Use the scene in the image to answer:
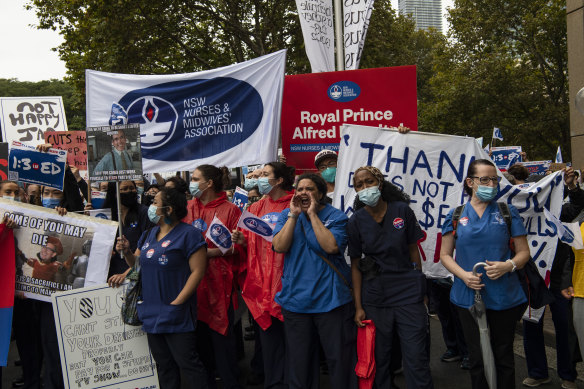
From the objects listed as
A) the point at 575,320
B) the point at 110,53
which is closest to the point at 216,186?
the point at 575,320

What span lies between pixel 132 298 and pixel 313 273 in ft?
4.89

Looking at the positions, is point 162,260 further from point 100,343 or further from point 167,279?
point 100,343

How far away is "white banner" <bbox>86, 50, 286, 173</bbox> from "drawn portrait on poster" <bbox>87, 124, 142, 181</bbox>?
3.64ft

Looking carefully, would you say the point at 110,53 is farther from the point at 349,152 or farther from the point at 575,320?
the point at 575,320

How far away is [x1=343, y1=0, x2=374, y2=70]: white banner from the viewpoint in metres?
8.03

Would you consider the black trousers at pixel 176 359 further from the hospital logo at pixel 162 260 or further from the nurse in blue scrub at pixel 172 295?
the hospital logo at pixel 162 260

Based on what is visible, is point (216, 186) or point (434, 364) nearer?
point (216, 186)

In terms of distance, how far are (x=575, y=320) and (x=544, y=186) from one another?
1.10m

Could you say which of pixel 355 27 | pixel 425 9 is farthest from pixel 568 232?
pixel 425 9

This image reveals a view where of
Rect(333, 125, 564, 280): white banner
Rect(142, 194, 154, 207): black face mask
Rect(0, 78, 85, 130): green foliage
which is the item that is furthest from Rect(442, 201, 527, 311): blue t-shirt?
Rect(0, 78, 85, 130): green foliage

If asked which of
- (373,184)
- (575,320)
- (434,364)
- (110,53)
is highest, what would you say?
(110,53)

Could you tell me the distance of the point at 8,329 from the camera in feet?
16.5

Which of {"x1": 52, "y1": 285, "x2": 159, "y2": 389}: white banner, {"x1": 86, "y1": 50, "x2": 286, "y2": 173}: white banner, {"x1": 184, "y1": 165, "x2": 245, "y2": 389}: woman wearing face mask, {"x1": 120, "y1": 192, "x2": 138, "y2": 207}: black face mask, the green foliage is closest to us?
{"x1": 52, "y1": 285, "x2": 159, "y2": 389}: white banner

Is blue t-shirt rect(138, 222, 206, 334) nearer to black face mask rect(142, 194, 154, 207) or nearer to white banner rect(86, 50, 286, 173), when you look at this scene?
white banner rect(86, 50, 286, 173)
